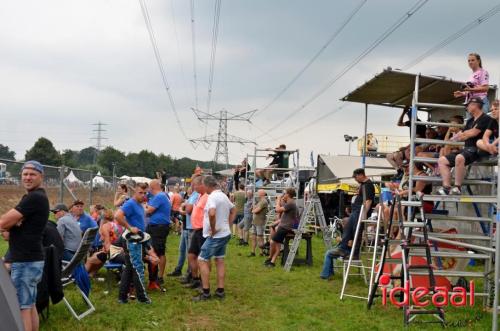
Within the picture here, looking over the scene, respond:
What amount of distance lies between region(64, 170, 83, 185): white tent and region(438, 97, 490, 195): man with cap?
8.06 metres

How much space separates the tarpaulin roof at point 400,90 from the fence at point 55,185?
19.9ft

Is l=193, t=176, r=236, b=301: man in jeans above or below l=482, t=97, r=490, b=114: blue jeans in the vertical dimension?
below


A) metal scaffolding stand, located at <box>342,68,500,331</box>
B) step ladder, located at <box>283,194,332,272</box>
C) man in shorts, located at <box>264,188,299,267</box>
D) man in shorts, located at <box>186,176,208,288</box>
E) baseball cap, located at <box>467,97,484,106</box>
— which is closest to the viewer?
baseball cap, located at <box>467,97,484,106</box>

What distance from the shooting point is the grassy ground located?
6.79m

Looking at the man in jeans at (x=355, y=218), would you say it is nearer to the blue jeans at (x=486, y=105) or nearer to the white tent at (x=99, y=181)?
the blue jeans at (x=486, y=105)


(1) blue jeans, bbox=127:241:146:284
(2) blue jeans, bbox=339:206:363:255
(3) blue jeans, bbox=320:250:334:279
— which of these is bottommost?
(3) blue jeans, bbox=320:250:334:279

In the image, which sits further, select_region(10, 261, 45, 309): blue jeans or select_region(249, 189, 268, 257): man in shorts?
select_region(249, 189, 268, 257): man in shorts

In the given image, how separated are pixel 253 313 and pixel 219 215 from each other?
5.24ft

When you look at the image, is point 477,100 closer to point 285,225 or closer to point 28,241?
point 28,241

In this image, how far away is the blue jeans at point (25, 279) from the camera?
195 inches

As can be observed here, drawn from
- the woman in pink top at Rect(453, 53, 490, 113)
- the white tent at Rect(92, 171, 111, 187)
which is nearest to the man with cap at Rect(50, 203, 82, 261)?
the woman in pink top at Rect(453, 53, 490, 113)

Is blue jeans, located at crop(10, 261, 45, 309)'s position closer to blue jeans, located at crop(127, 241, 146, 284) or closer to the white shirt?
blue jeans, located at crop(127, 241, 146, 284)

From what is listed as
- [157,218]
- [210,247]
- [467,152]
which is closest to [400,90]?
[467,152]

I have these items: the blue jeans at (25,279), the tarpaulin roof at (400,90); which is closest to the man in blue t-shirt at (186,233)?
the tarpaulin roof at (400,90)
